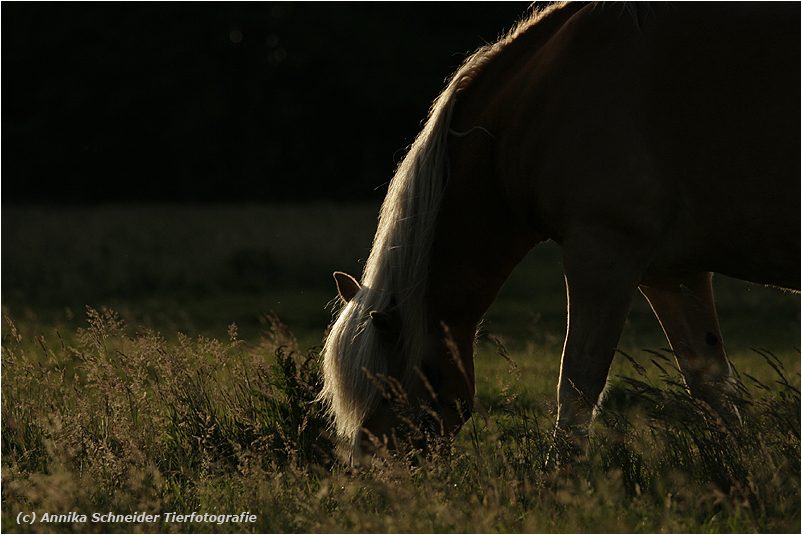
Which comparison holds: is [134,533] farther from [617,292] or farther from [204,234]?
[204,234]

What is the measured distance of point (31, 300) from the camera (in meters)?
10.1

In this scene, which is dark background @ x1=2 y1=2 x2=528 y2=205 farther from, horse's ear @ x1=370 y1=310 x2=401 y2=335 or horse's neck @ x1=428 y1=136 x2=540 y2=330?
horse's ear @ x1=370 y1=310 x2=401 y2=335

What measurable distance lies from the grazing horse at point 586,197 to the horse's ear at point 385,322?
1 cm

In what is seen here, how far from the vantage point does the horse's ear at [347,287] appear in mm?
3488

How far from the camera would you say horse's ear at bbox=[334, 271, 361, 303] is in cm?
349

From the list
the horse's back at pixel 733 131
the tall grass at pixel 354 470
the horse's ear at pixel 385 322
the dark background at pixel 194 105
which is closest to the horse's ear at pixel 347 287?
the horse's ear at pixel 385 322

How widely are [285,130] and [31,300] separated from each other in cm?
1918

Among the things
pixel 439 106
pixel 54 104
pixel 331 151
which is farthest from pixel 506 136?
pixel 54 104

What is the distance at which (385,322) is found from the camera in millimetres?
3131

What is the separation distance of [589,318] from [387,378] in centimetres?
85

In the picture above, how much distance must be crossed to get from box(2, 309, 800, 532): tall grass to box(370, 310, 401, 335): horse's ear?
21.3 inches

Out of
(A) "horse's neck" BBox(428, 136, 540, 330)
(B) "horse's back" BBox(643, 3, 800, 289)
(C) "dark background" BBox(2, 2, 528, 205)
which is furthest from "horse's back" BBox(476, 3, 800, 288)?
(C) "dark background" BBox(2, 2, 528, 205)

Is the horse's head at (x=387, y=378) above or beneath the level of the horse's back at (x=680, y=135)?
beneath

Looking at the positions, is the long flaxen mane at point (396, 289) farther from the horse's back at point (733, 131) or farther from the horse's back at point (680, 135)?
the horse's back at point (733, 131)
